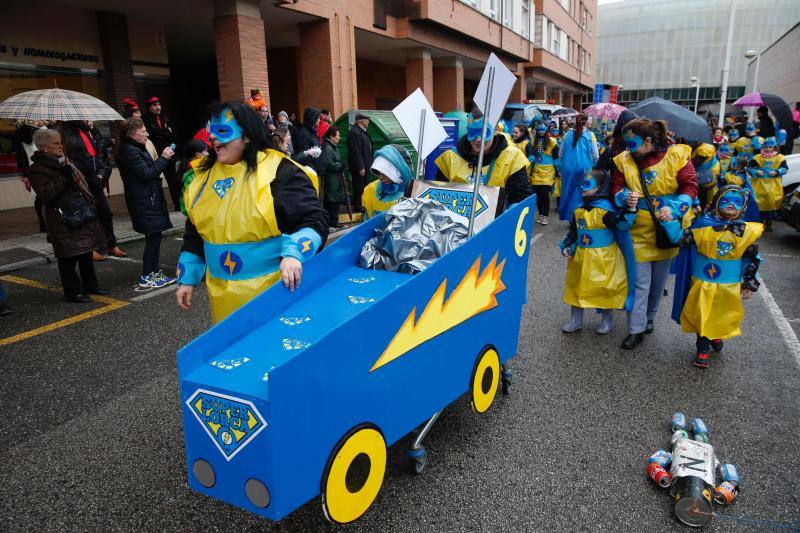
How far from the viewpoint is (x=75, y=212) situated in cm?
573

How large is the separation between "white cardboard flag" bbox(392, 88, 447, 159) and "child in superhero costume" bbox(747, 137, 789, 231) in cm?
765

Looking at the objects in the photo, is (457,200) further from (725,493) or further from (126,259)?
(126,259)

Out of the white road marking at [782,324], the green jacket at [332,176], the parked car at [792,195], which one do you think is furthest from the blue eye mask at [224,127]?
the parked car at [792,195]

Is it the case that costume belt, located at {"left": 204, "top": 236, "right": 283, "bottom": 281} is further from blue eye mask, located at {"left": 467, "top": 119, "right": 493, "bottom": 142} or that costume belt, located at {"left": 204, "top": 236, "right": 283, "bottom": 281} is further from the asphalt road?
blue eye mask, located at {"left": 467, "top": 119, "right": 493, "bottom": 142}

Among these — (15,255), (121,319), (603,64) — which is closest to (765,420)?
(121,319)

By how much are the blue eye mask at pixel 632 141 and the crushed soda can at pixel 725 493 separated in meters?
2.53

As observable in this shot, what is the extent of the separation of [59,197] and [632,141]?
543 cm

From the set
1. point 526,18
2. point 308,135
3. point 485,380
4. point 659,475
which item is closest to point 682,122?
point 485,380

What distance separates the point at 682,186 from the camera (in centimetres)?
437

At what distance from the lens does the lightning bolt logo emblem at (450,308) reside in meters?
2.51

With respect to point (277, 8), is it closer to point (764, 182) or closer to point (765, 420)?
point (764, 182)

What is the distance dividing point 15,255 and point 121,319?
349cm

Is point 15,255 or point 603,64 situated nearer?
point 15,255

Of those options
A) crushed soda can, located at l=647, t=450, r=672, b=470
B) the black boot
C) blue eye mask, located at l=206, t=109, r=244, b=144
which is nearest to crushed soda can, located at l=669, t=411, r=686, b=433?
crushed soda can, located at l=647, t=450, r=672, b=470
